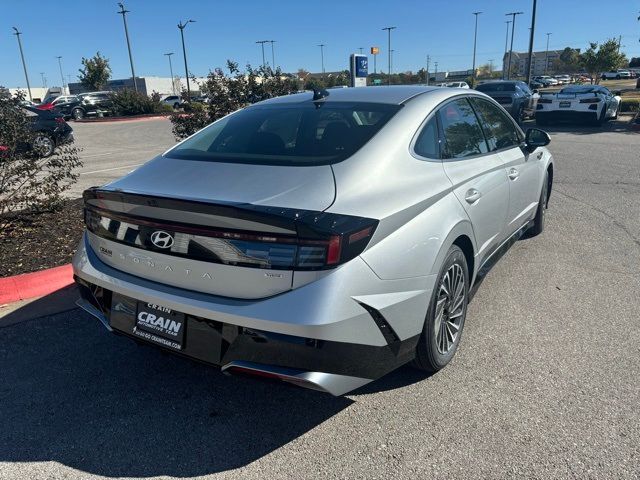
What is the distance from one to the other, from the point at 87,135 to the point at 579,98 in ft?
63.4

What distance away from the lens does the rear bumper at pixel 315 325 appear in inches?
85.8

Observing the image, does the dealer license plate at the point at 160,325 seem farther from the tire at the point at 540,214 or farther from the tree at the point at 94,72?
the tree at the point at 94,72

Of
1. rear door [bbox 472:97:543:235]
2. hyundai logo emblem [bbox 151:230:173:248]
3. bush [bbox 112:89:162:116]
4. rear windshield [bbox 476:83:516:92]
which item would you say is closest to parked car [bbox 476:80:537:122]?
rear windshield [bbox 476:83:516:92]

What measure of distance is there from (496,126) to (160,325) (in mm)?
3133

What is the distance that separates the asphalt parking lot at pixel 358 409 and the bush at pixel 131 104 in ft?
105

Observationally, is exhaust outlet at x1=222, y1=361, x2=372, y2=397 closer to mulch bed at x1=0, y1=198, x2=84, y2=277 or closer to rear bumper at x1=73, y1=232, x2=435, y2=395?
rear bumper at x1=73, y1=232, x2=435, y2=395

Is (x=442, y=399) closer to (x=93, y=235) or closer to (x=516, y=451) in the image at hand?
(x=516, y=451)

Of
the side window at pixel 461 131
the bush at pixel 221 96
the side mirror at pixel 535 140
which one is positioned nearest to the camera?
the side window at pixel 461 131

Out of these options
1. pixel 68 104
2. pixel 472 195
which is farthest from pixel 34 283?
pixel 68 104

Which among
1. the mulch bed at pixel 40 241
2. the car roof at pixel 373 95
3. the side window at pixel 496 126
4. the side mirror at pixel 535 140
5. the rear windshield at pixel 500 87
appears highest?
the car roof at pixel 373 95

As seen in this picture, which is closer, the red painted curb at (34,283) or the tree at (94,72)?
the red painted curb at (34,283)

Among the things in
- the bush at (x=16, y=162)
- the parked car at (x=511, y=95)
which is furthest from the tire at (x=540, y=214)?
the parked car at (x=511, y=95)

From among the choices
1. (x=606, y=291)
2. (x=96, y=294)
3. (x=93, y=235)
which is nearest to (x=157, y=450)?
(x=96, y=294)

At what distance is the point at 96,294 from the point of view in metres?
2.82
